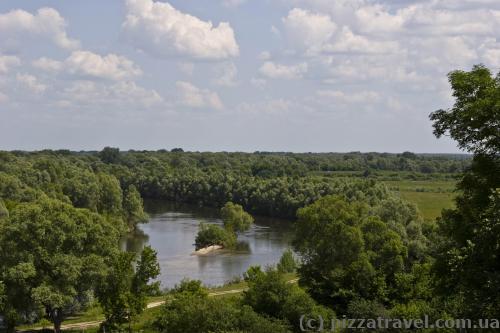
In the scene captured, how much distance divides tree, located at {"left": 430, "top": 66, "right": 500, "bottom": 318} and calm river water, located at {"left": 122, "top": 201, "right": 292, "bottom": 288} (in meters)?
38.2

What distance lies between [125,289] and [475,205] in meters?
19.1

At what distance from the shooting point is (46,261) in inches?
1321

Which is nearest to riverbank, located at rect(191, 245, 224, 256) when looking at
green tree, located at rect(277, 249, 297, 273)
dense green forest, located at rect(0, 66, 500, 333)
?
green tree, located at rect(277, 249, 297, 273)

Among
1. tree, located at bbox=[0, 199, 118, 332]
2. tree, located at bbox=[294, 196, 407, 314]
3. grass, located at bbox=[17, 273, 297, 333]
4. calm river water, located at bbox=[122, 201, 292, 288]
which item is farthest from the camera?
calm river water, located at bbox=[122, 201, 292, 288]

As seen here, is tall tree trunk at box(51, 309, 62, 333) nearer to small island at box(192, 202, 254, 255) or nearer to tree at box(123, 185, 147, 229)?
small island at box(192, 202, 254, 255)

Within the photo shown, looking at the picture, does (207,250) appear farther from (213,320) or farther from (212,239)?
(213,320)

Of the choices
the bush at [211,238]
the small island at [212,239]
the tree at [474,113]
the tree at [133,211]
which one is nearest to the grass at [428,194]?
the small island at [212,239]

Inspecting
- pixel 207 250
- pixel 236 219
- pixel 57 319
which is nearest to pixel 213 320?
pixel 57 319

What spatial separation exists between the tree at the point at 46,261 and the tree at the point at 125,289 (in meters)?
1.44

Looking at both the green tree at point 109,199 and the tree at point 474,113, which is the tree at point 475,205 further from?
the green tree at point 109,199

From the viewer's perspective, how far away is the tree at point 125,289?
103 ft

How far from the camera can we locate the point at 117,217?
296ft

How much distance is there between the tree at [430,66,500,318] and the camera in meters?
15.8

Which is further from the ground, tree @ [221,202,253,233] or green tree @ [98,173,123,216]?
green tree @ [98,173,123,216]
